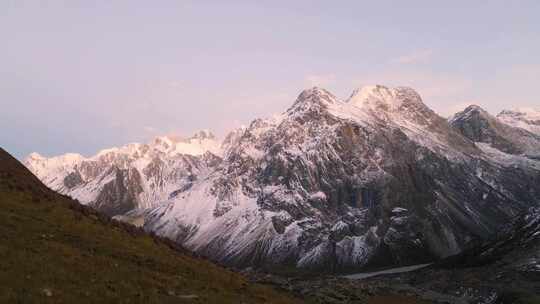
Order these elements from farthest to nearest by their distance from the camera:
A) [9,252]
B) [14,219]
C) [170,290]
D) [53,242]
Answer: [14,219] < [53,242] < [170,290] < [9,252]

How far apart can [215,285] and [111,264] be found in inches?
413

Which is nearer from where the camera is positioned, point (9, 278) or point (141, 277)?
point (9, 278)

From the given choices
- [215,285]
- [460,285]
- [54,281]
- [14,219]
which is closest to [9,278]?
[54,281]

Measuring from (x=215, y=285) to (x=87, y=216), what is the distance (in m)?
18.2

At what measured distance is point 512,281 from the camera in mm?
166625

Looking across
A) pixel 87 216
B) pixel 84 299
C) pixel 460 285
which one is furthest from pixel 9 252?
pixel 460 285

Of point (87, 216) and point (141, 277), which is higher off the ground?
point (87, 216)

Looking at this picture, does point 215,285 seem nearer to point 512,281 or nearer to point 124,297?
point 124,297

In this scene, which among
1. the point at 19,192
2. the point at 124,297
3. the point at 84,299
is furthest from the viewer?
the point at 19,192

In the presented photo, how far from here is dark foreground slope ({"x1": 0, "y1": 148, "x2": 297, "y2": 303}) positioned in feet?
104

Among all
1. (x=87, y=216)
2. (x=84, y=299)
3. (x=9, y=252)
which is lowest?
(x=84, y=299)

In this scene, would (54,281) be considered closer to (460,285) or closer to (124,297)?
(124,297)

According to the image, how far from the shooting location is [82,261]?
39.0 metres

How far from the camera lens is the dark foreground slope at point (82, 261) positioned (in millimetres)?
31594
